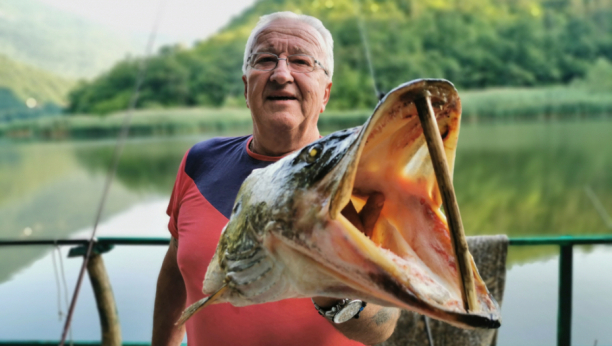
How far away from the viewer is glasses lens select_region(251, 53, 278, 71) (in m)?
1.04

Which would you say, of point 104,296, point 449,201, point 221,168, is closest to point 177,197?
point 221,168

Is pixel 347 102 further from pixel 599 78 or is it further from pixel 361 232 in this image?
pixel 361 232

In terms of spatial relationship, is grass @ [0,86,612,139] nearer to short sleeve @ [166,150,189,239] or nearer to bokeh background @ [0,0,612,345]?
bokeh background @ [0,0,612,345]

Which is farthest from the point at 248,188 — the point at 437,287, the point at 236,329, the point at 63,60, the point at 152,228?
the point at 63,60

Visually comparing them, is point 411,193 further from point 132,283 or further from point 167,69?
point 167,69

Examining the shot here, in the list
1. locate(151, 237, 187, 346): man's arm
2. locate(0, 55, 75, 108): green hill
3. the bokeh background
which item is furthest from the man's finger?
locate(0, 55, 75, 108): green hill

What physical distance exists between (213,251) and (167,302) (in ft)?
1.14

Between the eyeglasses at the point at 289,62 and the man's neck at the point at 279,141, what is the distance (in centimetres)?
14

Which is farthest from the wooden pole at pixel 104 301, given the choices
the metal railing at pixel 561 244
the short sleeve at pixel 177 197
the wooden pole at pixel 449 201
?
the wooden pole at pixel 449 201

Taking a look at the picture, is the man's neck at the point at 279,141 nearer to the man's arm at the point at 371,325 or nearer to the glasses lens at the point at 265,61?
the glasses lens at the point at 265,61

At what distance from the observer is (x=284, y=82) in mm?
1023

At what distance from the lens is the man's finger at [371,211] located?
0.60 metres

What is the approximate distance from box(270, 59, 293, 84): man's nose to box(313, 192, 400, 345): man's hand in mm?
462

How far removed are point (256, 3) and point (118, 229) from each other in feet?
42.9
